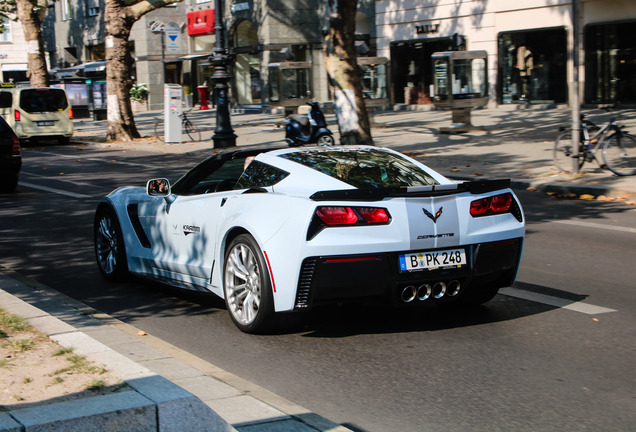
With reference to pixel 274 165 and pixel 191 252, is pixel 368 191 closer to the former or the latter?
pixel 274 165

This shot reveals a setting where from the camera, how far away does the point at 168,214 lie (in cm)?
704

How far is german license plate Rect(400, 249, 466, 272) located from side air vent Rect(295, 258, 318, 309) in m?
0.58

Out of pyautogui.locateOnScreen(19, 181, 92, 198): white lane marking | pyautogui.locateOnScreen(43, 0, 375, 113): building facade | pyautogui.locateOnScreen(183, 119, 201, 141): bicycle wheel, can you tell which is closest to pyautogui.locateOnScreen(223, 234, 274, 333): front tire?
pyautogui.locateOnScreen(19, 181, 92, 198): white lane marking

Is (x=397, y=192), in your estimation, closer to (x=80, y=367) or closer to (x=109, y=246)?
(x=80, y=367)

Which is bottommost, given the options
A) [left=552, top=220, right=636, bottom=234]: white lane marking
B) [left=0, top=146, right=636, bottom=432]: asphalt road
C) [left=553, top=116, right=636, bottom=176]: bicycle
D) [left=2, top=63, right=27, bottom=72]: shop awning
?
[left=0, top=146, right=636, bottom=432]: asphalt road

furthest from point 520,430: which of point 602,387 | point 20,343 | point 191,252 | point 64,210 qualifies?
point 64,210

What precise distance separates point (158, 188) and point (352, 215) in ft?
7.73

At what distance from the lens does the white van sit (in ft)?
89.4

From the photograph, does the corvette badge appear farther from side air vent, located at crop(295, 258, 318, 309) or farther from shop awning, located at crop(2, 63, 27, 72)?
shop awning, located at crop(2, 63, 27, 72)

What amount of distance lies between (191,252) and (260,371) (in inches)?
69.4

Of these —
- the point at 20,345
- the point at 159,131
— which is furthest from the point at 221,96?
the point at 20,345

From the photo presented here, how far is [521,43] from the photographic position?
1225 inches

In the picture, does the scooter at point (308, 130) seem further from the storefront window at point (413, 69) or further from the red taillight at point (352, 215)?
the red taillight at point (352, 215)

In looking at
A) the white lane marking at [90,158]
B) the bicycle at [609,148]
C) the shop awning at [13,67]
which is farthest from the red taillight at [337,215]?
the shop awning at [13,67]
